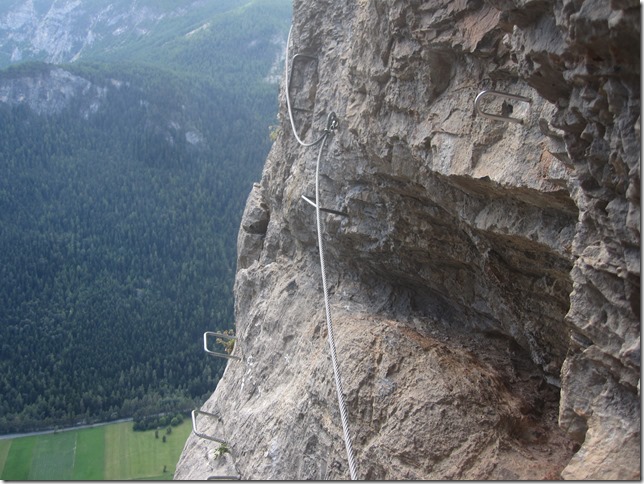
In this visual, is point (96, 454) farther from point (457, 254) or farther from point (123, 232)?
point (457, 254)


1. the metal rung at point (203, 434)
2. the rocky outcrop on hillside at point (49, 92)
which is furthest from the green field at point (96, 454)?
the rocky outcrop on hillside at point (49, 92)

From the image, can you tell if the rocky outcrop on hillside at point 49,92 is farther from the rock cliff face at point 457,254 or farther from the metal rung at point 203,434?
the rock cliff face at point 457,254

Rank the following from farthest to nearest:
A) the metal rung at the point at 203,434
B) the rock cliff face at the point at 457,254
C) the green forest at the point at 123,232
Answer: the green forest at the point at 123,232 → the metal rung at the point at 203,434 → the rock cliff face at the point at 457,254

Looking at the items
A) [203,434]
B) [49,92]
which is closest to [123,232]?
[49,92]

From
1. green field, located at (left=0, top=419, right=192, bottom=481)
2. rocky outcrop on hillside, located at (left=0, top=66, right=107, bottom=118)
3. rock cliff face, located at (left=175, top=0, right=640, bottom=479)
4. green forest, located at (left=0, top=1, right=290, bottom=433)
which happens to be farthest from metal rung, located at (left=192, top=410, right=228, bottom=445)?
rocky outcrop on hillside, located at (left=0, top=66, right=107, bottom=118)

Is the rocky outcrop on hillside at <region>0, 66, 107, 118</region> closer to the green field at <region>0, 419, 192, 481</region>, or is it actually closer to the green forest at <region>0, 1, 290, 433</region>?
the green forest at <region>0, 1, 290, 433</region>
